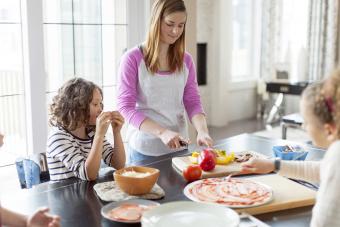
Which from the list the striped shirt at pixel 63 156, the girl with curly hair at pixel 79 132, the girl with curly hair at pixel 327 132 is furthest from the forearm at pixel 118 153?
the girl with curly hair at pixel 327 132

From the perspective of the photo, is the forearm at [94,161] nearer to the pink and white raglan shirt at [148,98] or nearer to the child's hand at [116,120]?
the child's hand at [116,120]

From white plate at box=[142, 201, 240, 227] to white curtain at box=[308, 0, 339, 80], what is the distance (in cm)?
519

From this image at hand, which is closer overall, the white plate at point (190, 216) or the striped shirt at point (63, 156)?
the white plate at point (190, 216)

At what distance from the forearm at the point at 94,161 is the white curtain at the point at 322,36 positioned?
4939 mm

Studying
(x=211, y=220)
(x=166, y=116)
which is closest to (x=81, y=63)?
(x=166, y=116)

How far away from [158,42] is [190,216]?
1071 millimetres

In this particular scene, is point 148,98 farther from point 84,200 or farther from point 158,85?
point 84,200

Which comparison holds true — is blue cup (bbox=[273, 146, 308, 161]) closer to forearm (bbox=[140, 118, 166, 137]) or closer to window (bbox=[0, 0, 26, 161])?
forearm (bbox=[140, 118, 166, 137])

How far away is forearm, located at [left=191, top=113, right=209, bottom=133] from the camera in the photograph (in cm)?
216

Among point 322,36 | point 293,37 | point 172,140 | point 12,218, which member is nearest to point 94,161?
point 172,140

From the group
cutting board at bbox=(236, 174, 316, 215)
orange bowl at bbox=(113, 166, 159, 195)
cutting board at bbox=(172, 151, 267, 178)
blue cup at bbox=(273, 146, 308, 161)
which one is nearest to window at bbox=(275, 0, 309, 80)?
blue cup at bbox=(273, 146, 308, 161)

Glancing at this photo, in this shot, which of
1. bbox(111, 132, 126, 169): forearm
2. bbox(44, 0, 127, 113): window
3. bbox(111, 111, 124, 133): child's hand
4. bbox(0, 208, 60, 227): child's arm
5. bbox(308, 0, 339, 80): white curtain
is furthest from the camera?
bbox(308, 0, 339, 80): white curtain

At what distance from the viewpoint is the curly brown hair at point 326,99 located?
1.09 metres

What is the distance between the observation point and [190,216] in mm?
1269
